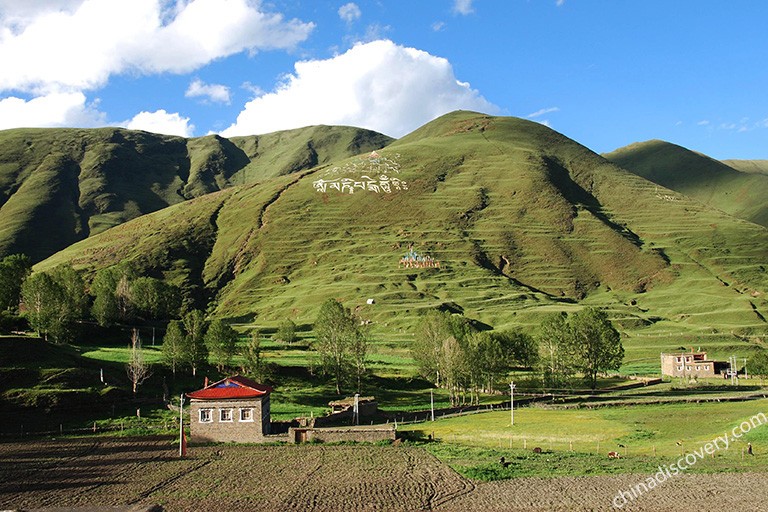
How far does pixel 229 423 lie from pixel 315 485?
2400 centimetres

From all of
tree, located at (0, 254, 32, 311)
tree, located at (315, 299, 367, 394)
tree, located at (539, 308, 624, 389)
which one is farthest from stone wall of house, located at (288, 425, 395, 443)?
tree, located at (0, 254, 32, 311)

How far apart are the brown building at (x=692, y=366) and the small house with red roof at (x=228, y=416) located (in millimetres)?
98272

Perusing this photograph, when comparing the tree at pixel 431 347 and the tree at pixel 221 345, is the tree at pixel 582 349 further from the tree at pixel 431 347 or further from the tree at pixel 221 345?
the tree at pixel 221 345

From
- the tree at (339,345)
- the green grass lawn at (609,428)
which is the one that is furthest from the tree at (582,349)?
the tree at (339,345)

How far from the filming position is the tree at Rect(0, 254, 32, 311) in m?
131

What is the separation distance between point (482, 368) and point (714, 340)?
98877mm

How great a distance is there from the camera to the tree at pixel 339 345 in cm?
10156

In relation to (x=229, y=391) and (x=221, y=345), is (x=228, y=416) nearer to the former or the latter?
(x=229, y=391)

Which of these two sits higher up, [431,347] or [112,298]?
[112,298]

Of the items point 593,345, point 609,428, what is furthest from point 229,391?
point 593,345

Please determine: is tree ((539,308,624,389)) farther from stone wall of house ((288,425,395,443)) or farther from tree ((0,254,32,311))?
tree ((0,254,32,311))

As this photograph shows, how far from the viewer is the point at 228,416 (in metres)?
65.1

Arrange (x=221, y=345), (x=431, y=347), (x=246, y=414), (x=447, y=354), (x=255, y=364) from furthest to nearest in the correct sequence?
(x=431, y=347) < (x=221, y=345) < (x=255, y=364) < (x=447, y=354) < (x=246, y=414)

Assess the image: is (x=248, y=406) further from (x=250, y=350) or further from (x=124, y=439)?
(x=250, y=350)
